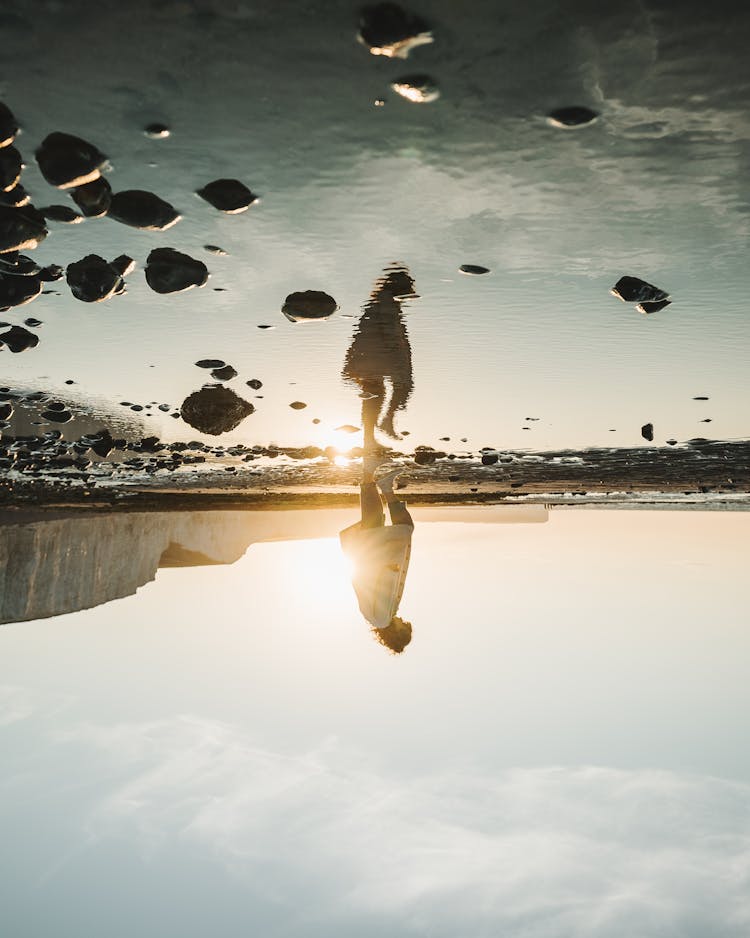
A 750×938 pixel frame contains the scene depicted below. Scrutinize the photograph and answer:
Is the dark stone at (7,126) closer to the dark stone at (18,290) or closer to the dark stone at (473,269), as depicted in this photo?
the dark stone at (18,290)

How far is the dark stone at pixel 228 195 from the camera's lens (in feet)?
7.48

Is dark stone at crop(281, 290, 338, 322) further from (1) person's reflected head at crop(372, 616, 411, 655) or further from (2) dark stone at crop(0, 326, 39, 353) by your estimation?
(1) person's reflected head at crop(372, 616, 411, 655)

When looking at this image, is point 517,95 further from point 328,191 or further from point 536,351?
point 536,351

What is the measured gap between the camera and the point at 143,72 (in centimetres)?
171

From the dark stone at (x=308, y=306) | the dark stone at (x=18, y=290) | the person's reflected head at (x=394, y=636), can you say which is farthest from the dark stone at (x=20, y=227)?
the person's reflected head at (x=394, y=636)

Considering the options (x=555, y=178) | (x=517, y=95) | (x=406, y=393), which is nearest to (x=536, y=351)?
(x=406, y=393)

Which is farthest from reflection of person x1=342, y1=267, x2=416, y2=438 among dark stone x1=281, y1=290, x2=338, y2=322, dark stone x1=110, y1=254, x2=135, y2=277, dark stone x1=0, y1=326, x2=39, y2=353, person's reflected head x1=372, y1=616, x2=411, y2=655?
dark stone x1=0, y1=326, x2=39, y2=353

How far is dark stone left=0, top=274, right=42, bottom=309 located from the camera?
2963 mm

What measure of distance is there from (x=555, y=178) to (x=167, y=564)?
62.4 feet

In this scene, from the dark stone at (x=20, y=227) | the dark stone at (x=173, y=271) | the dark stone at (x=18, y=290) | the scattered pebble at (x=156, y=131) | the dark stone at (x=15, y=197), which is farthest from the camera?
the dark stone at (x=18, y=290)

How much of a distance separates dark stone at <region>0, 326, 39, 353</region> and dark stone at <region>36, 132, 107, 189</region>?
179cm

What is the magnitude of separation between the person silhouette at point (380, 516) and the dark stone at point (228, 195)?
123 cm

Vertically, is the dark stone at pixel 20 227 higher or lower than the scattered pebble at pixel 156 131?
lower

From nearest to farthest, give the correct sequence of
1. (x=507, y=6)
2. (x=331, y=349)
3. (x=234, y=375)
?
1. (x=507, y=6)
2. (x=331, y=349)
3. (x=234, y=375)
